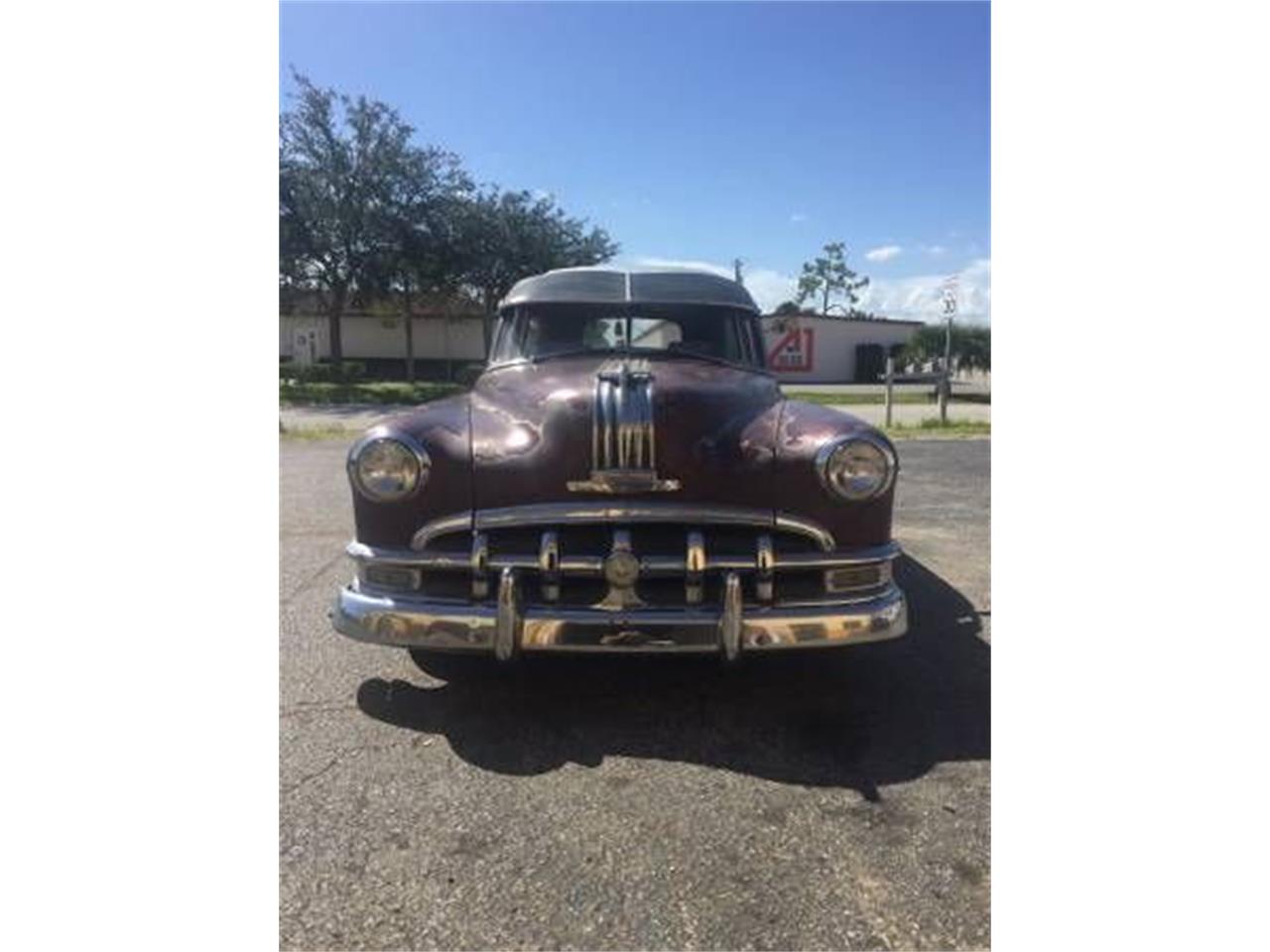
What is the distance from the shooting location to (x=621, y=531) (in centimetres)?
274

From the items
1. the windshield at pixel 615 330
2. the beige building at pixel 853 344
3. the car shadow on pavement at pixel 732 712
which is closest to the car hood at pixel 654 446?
the car shadow on pavement at pixel 732 712

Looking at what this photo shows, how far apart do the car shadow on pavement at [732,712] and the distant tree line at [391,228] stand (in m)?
9.34

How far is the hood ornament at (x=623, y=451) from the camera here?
9.08 ft

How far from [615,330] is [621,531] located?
1625 millimetres

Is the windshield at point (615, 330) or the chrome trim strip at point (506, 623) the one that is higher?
the windshield at point (615, 330)

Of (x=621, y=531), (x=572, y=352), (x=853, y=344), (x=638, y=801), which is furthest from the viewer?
(x=853, y=344)

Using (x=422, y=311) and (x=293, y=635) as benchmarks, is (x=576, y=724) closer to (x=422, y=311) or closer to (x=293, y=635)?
(x=293, y=635)

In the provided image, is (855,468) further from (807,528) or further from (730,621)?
(730,621)

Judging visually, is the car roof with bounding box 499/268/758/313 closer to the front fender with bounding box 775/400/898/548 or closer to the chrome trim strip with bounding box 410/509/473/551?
the front fender with bounding box 775/400/898/548

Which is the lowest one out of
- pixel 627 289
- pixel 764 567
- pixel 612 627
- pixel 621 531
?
pixel 612 627

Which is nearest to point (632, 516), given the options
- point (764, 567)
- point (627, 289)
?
point (764, 567)

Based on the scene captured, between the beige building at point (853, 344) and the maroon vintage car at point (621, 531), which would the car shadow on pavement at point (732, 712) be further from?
the beige building at point (853, 344)
